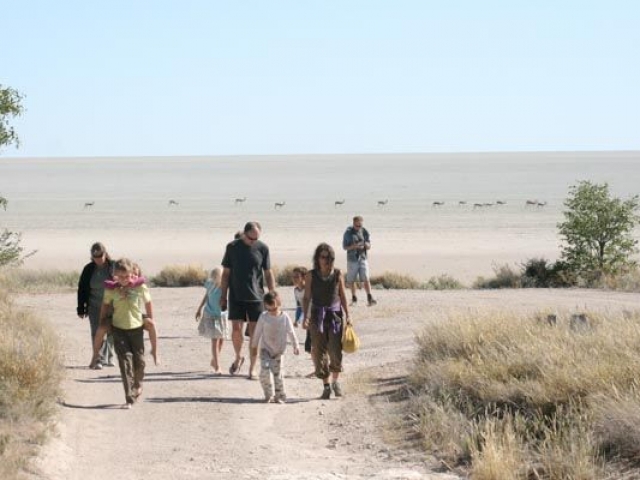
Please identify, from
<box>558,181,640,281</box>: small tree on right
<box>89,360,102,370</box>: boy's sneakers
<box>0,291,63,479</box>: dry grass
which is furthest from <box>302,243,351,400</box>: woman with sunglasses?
<box>558,181,640,281</box>: small tree on right

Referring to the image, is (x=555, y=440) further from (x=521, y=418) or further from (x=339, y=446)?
(x=339, y=446)

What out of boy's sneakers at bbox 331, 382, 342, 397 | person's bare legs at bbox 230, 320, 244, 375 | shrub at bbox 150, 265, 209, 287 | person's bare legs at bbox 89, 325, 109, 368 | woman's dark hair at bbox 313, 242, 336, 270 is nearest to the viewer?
person's bare legs at bbox 89, 325, 109, 368

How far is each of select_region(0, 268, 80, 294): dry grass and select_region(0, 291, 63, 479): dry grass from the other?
41.7 ft

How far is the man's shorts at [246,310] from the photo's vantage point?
13461 millimetres

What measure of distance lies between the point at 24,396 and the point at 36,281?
721 inches

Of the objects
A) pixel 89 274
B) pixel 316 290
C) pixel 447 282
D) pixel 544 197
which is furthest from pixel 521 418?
pixel 544 197

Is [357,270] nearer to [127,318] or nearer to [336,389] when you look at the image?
[336,389]

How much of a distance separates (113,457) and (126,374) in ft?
7.11

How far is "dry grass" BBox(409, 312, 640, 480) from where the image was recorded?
8797mm

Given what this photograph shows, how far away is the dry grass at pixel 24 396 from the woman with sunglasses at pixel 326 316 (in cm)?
281

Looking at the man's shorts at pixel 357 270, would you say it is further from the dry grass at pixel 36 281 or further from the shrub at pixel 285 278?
the dry grass at pixel 36 281

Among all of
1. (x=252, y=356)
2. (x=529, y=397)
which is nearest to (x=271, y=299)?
(x=252, y=356)

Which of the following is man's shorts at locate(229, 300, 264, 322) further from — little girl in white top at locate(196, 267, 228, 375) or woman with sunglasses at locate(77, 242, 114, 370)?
woman with sunglasses at locate(77, 242, 114, 370)

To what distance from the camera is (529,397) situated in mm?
10336
